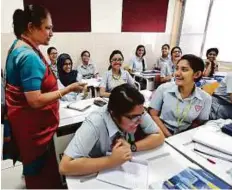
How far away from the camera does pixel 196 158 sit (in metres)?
1.16

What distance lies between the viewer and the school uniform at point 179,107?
165 centimetres

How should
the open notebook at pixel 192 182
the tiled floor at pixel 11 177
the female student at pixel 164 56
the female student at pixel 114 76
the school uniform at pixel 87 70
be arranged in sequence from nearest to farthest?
the open notebook at pixel 192 182
the tiled floor at pixel 11 177
the female student at pixel 114 76
the school uniform at pixel 87 70
the female student at pixel 164 56

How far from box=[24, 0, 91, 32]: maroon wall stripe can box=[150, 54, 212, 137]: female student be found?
10.6 ft

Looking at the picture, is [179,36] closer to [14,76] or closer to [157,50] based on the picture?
[157,50]

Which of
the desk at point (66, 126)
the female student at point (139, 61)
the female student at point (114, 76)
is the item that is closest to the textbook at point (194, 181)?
the desk at point (66, 126)

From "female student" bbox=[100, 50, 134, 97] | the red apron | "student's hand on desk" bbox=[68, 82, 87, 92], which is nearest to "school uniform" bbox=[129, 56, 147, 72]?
"female student" bbox=[100, 50, 134, 97]

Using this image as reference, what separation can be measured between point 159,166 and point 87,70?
3.60 meters

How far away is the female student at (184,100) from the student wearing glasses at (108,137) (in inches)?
24.3

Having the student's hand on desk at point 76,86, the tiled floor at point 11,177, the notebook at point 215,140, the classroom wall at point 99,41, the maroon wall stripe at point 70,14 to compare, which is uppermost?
the maroon wall stripe at point 70,14

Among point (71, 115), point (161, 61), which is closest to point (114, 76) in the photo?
point (71, 115)

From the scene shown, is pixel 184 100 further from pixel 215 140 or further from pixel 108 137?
pixel 108 137

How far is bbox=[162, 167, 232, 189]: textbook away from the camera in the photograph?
91 cm

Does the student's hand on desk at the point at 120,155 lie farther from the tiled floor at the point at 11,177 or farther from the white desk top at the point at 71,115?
the tiled floor at the point at 11,177

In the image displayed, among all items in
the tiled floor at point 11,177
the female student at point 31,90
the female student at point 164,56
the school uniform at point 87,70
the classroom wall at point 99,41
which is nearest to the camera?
the female student at point 31,90
